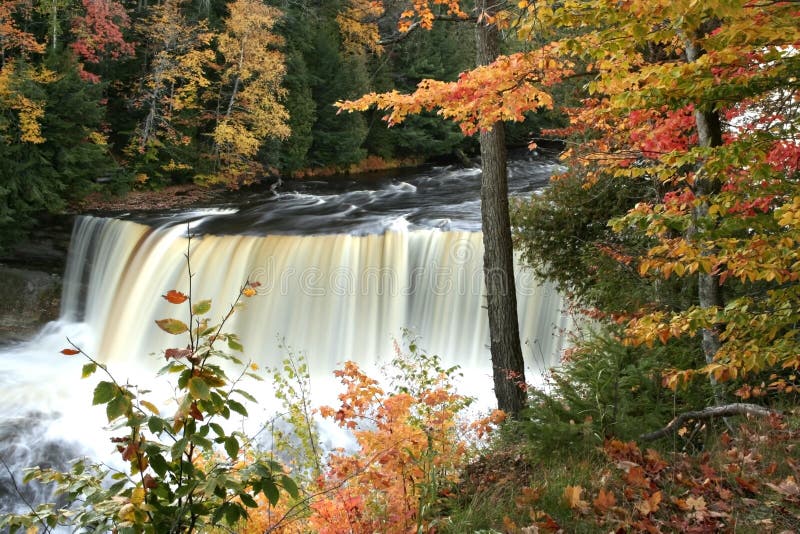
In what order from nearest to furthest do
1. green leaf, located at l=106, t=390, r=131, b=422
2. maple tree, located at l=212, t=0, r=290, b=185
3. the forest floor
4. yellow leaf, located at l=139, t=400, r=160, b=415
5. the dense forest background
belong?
green leaf, located at l=106, t=390, r=131, b=422 → yellow leaf, located at l=139, t=400, r=160, b=415 → the dense forest background → the forest floor → maple tree, located at l=212, t=0, r=290, b=185

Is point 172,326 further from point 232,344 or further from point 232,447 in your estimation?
point 232,447

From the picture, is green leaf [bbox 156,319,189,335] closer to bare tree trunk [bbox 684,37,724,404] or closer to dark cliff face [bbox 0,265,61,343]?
bare tree trunk [bbox 684,37,724,404]

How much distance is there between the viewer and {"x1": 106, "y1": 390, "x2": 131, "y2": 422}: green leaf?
6.07ft

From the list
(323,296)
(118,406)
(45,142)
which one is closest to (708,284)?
(118,406)

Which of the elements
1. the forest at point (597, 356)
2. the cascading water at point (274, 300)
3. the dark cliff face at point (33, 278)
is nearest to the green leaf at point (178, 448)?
the forest at point (597, 356)

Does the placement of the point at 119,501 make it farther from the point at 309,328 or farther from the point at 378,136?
the point at 378,136

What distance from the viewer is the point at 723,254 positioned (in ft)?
12.0

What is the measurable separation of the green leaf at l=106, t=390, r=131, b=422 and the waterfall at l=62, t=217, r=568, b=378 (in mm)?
8438

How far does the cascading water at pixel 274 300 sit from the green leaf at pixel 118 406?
7.83 metres

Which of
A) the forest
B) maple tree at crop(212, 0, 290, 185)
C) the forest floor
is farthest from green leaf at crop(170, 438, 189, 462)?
maple tree at crop(212, 0, 290, 185)

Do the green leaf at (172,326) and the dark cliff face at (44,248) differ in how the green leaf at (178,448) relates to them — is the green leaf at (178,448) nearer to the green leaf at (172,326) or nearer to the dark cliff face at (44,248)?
the green leaf at (172,326)

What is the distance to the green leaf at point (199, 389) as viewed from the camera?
1.91m

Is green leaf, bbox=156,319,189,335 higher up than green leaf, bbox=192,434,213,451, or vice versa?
green leaf, bbox=156,319,189,335

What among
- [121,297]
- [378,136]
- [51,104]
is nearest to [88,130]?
[51,104]
